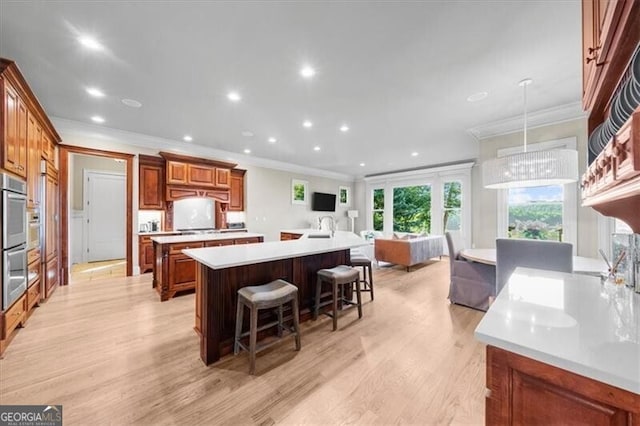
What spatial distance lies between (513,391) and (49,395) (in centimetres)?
267

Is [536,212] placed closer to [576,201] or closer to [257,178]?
[576,201]

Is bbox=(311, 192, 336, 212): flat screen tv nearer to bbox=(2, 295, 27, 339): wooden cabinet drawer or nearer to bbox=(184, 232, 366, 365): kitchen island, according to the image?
bbox=(184, 232, 366, 365): kitchen island

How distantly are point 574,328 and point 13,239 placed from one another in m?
3.93

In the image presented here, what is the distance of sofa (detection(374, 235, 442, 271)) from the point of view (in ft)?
17.0

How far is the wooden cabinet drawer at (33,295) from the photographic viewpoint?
276 cm

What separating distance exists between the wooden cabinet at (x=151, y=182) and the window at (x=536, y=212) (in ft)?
20.6

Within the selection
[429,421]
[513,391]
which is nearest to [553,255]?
[429,421]

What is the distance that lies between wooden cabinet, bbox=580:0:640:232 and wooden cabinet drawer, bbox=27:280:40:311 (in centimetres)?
453

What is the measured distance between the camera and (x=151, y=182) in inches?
195

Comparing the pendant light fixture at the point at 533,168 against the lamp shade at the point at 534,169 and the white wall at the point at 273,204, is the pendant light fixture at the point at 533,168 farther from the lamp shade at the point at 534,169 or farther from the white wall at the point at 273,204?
the white wall at the point at 273,204

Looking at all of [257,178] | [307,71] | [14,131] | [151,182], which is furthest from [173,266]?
[257,178]

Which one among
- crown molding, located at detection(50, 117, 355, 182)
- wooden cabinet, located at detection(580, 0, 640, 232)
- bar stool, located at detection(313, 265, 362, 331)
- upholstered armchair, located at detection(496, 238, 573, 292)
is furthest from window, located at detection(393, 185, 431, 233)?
wooden cabinet, located at detection(580, 0, 640, 232)

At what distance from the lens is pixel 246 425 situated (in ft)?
4.82

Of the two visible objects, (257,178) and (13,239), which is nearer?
(13,239)
